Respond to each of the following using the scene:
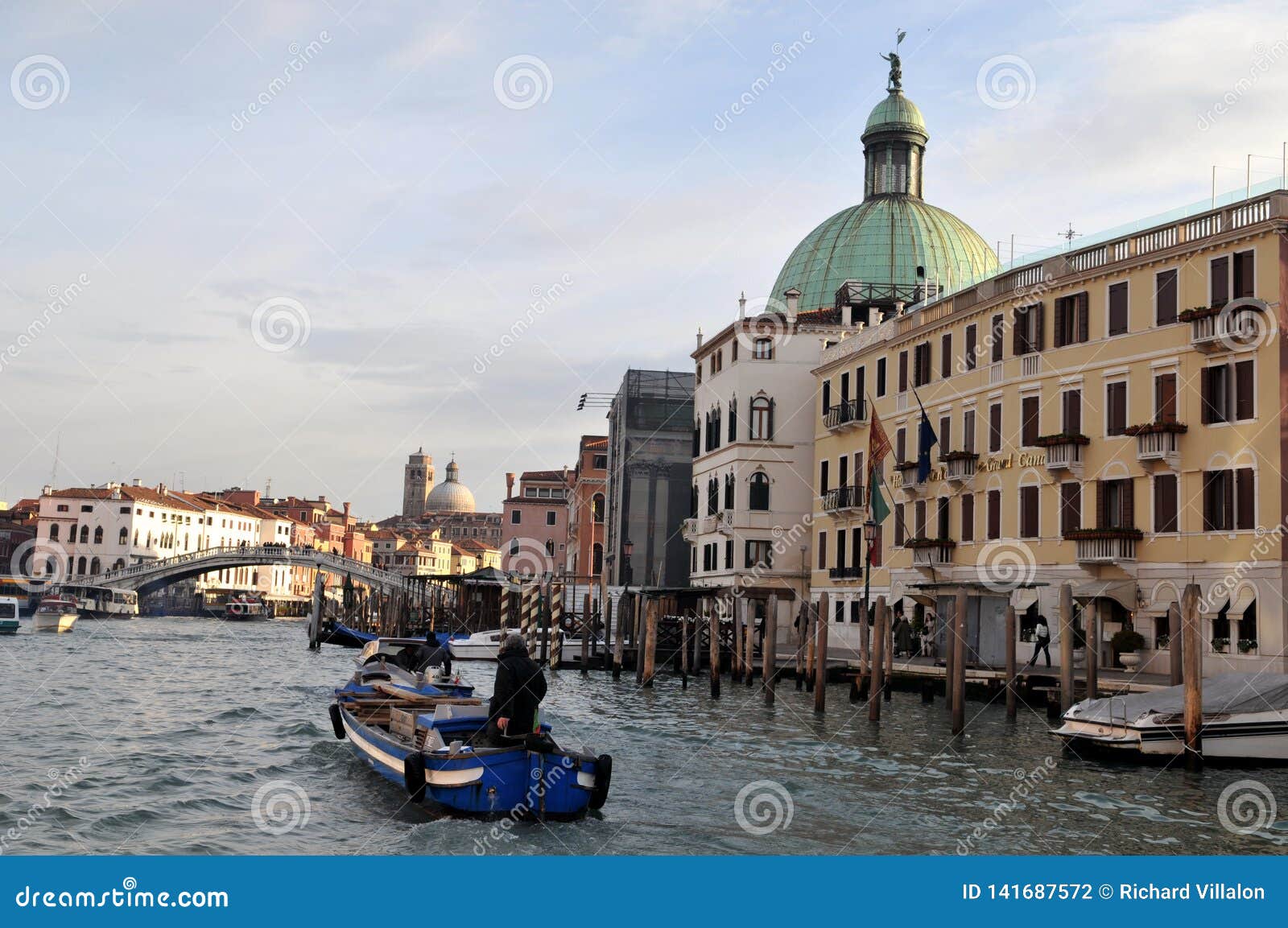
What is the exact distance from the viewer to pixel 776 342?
3988 centimetres

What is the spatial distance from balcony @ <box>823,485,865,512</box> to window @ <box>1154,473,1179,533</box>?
11.3 meters

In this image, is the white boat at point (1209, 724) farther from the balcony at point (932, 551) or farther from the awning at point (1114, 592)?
the balcony at point (932, 551)

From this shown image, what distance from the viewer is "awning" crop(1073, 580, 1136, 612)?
2402 cm

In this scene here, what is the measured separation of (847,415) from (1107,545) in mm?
12075

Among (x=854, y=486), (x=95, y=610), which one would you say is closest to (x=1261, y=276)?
(x=854, y=486)

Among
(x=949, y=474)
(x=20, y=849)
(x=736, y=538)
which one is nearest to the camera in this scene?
(x=20, y=849)

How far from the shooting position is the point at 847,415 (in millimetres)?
35719

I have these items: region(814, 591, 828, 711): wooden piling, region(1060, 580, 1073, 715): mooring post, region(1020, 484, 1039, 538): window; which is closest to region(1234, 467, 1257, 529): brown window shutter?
region(1060, 580, 1073, 715): mooring post

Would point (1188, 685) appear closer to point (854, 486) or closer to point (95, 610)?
point (854, 486)

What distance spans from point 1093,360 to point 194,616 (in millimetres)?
78698

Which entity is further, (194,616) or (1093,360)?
(194,616)

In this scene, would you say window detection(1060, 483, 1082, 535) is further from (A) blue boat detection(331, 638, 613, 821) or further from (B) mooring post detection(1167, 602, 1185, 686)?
(A) blue boat detection(331, 638, 613, 821)

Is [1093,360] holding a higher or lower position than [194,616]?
higher

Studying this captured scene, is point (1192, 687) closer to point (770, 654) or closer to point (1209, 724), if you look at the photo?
point (1209, 724)
